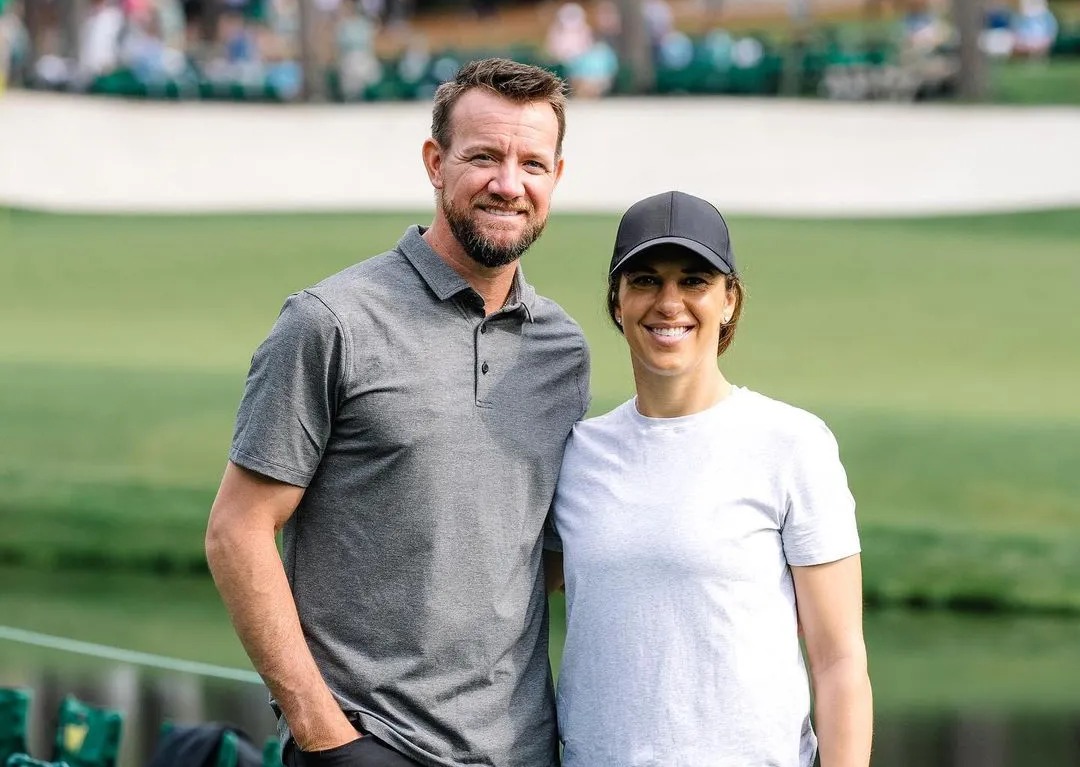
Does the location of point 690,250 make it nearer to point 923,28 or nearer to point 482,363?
point 482,363

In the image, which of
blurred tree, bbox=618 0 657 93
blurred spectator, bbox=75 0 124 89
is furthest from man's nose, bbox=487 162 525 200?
blurred spectator, bbox=75 0 124 89

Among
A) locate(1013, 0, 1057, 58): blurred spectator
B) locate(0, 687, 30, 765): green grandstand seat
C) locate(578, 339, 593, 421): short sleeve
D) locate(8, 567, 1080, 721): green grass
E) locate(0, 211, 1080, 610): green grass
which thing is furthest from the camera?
locate(1013, 0, 1057, 58): blurred spectator

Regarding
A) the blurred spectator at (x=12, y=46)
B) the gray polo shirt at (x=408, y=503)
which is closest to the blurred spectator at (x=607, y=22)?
the blurred spectator at (x=12, y=46)

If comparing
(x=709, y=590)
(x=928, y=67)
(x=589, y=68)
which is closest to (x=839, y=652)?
(x=709, y=590)

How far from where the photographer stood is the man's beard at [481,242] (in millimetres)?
3371

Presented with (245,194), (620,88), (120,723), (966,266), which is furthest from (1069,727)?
(620,88)

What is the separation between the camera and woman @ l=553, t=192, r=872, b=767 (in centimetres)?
311

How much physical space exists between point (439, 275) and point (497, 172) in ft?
0.70

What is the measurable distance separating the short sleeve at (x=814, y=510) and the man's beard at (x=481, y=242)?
0.64m

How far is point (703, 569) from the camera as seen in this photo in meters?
3.11

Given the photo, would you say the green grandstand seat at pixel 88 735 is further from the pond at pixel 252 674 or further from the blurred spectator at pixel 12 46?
the blurred spectator at pixel 12 46

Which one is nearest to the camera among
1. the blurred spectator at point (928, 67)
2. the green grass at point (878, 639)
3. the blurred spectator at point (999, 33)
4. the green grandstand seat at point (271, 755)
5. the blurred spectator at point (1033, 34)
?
the green grandstand seat at point (271, 755)

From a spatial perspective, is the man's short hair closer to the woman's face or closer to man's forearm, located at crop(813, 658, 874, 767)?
the woman's face

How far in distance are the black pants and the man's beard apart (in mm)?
871
